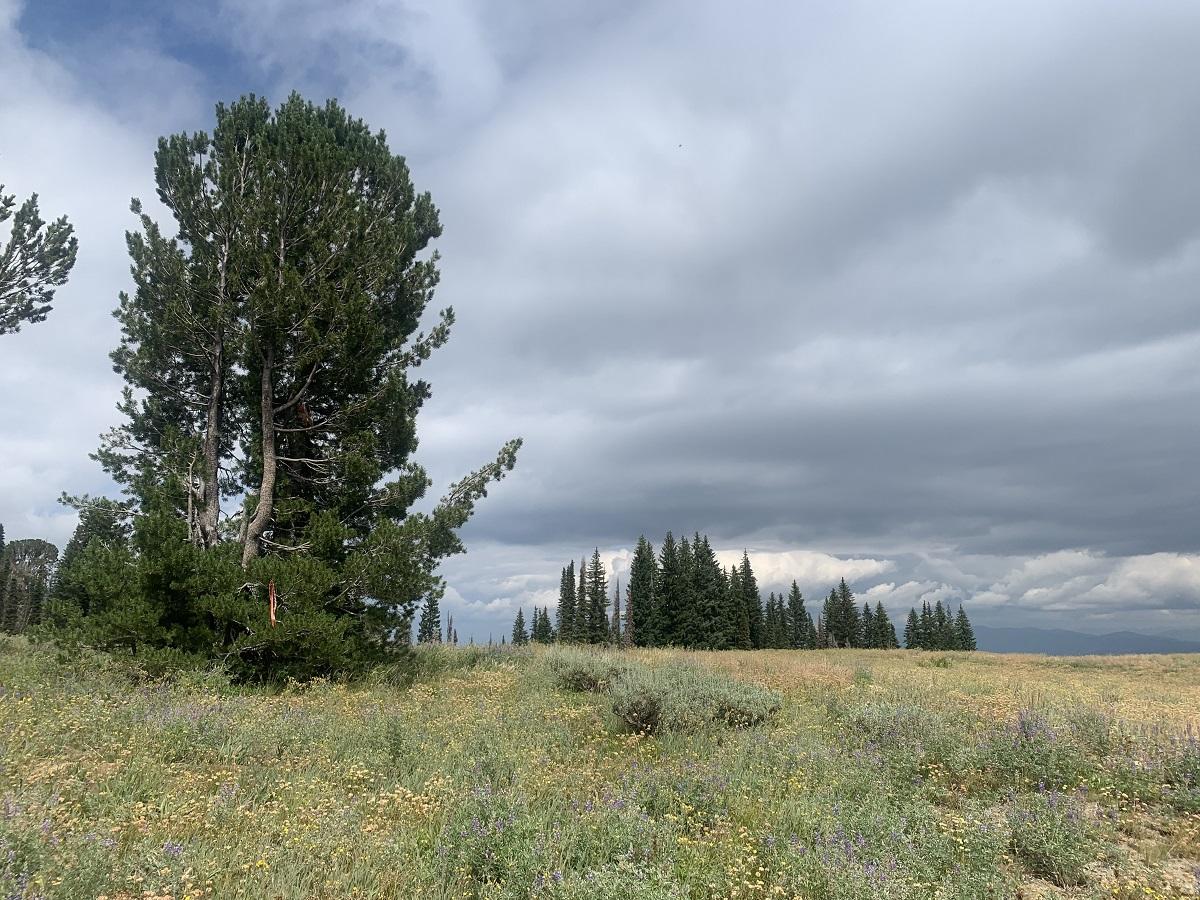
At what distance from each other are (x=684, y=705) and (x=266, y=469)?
412 inches

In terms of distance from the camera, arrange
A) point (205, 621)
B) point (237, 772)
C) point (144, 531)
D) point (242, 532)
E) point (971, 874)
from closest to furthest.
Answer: point (971, 874) < point (237, 772) < point (144, 531) < point (205, 621) < point (242, 532)

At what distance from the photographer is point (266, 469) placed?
13.9 meters

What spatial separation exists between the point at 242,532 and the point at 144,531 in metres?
1.97

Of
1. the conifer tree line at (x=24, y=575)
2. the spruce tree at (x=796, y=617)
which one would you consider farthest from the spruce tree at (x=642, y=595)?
the conifer tree line at (x=24, y=575)

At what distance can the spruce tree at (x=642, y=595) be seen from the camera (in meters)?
71.2

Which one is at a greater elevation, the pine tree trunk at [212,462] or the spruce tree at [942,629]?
the pine tree trunk at [212,462]

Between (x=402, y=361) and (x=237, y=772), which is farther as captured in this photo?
(x=402, y=361)

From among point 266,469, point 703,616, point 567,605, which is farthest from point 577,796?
point 567,605

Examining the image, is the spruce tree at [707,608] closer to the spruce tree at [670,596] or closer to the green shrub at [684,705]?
the spruce tree at [670,596]

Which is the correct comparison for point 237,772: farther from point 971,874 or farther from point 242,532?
point 242,532

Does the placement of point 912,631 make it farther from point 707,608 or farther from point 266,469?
point 266,469

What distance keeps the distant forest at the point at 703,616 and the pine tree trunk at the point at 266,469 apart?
147 feet

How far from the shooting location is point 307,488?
15.1 m

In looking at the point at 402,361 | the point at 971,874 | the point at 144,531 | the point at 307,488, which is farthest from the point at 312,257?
the point at 971,874
